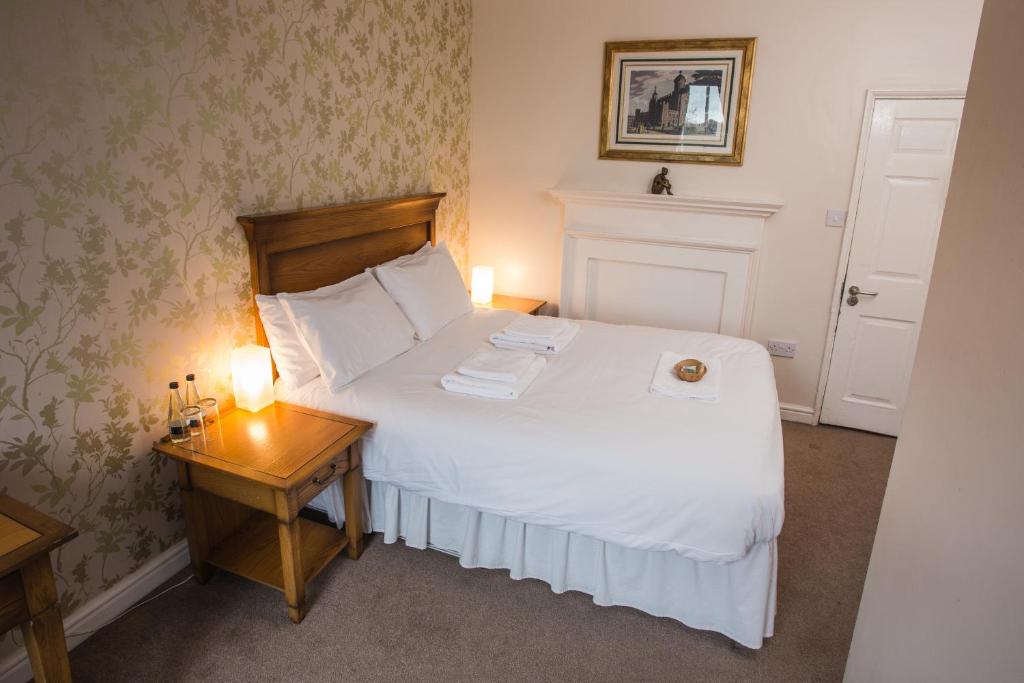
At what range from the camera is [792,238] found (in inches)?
144

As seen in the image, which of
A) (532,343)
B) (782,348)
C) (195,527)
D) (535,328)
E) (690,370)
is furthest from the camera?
(782,348)

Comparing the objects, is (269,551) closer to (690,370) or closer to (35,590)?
(35,590)

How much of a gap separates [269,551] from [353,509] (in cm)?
35

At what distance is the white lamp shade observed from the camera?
13.6 feet

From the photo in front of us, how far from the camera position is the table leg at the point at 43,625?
1406 mm

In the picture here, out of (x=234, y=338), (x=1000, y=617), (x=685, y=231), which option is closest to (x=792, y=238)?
(x=685, y=231)

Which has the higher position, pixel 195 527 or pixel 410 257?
pixel 410 257

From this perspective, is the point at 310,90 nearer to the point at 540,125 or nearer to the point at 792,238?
the point at 540,125

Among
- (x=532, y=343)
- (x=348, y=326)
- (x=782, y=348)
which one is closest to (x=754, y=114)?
(x=782, y=348)

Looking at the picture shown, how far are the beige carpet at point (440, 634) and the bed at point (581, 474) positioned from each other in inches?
3.3

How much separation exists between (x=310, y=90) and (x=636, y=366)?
1.93 m

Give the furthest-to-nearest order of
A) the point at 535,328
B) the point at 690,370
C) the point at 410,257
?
the point at 410,257 → the point at 535,328 → the point at 690,370

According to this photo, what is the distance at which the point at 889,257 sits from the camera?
3.52 meters

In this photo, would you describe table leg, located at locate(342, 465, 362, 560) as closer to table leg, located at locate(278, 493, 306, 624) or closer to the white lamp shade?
table leg, located at locate(278, 493, 306, 624)
